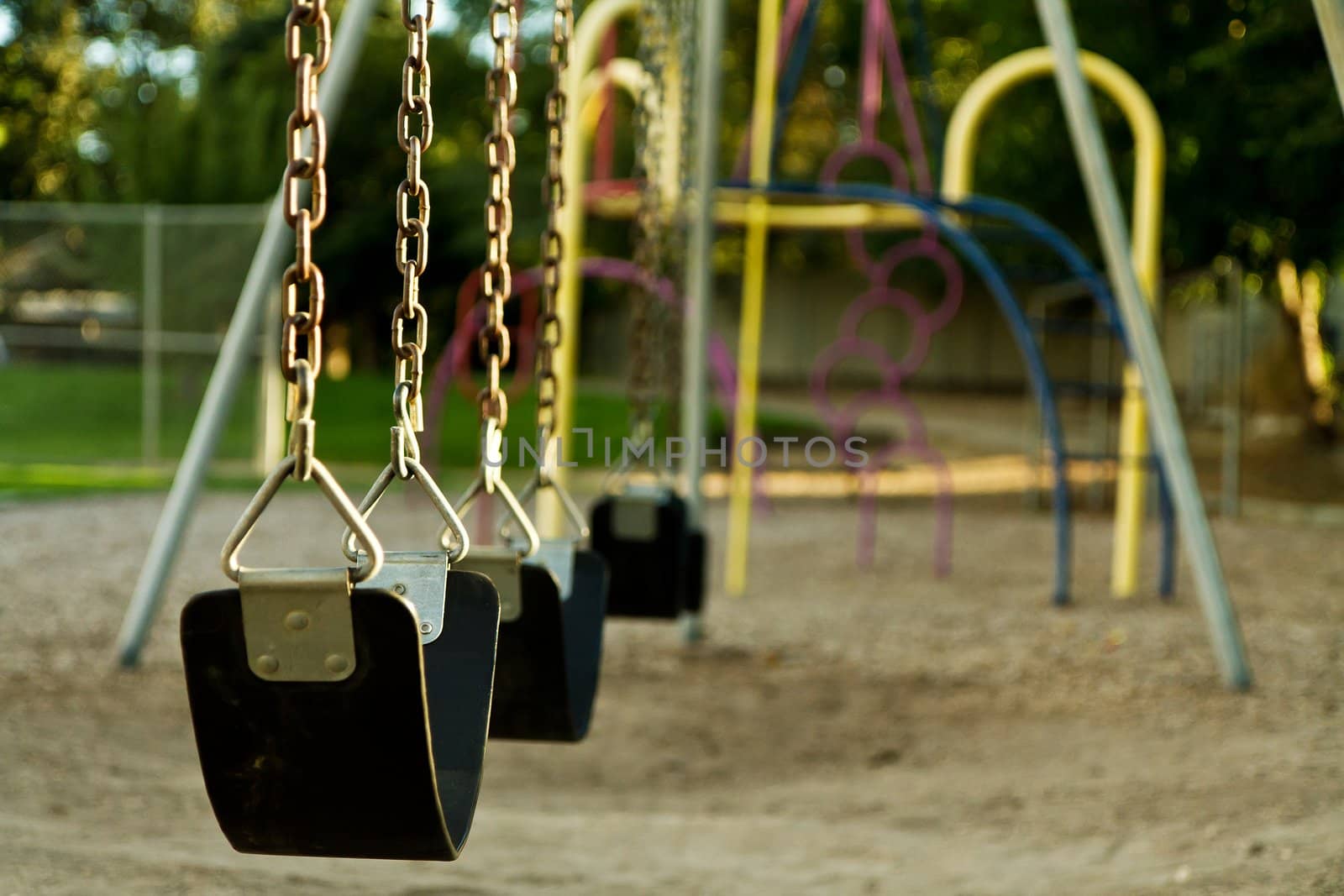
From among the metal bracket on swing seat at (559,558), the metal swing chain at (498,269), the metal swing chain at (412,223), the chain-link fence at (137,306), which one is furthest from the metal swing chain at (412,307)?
the chain-link fence at (137,306)

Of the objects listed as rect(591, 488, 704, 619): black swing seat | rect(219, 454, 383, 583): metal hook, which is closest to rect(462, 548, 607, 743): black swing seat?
rect(219, 454, 383, 583): metal hook

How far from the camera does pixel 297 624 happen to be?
1525mm

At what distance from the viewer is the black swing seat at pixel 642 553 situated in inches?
138

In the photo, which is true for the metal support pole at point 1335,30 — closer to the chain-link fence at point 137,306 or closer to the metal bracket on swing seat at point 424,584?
the metal bracket on swing seat at point 424,584

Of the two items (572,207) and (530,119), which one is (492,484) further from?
(530,119)

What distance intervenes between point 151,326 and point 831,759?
8554 mm

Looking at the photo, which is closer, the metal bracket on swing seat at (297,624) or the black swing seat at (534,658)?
the metal bracket on swing seat at (297,624)

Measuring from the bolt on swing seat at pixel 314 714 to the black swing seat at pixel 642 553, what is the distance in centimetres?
185

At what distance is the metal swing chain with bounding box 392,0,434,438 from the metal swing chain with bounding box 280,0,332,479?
0.13 m

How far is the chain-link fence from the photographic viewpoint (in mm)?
11477

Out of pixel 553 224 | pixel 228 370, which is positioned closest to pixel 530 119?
pixel 228 370

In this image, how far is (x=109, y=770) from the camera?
369cm

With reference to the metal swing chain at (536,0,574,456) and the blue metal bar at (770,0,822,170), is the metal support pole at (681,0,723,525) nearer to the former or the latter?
the blue metal bar at (770,0,822,170)

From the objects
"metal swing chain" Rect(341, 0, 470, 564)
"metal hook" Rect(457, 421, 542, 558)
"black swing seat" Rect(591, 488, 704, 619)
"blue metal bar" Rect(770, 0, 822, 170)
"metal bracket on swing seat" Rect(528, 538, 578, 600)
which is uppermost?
"blue metal bar" Rect(770, 0, 822, 170)
